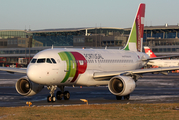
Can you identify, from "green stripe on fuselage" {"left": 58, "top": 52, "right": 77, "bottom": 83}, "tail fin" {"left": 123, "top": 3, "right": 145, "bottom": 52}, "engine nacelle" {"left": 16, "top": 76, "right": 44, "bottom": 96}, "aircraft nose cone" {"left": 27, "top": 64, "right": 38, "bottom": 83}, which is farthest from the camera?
"tail fin" {"left": 123, "top": 3, "right": 145, "bottom": 52}

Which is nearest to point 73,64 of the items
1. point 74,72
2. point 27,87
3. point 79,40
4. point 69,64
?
point 69,64

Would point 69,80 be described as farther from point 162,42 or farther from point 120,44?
point 162,42

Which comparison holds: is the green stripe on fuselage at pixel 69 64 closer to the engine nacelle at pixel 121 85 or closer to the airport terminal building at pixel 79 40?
the engine nacelle at pixel 121 85

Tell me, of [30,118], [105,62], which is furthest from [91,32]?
[30,118]

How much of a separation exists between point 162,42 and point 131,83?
384 feet

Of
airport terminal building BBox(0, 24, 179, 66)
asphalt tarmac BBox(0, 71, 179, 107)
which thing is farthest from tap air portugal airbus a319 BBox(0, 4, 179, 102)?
airport terminal building BBox(0, 24, 179, 66)

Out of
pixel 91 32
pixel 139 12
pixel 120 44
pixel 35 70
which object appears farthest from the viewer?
pixel 91 32

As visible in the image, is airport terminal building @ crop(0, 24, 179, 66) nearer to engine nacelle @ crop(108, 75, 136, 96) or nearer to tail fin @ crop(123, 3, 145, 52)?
tail fin @ crop(123, 3, 145, 52)

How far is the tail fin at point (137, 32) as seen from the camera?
38856 millimetres

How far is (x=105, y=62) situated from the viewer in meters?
30.2

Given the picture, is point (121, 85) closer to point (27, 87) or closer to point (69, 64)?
point (69, 64)

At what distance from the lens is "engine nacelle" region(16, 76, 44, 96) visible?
2584cm

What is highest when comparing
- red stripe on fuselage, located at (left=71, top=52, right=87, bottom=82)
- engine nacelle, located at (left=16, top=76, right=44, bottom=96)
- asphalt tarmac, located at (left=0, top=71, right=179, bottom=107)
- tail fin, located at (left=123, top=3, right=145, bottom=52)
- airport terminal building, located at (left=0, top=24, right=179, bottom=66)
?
airport terminal building, located at (left=0, top=24, right=179, bottom=66)

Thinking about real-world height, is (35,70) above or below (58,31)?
below
